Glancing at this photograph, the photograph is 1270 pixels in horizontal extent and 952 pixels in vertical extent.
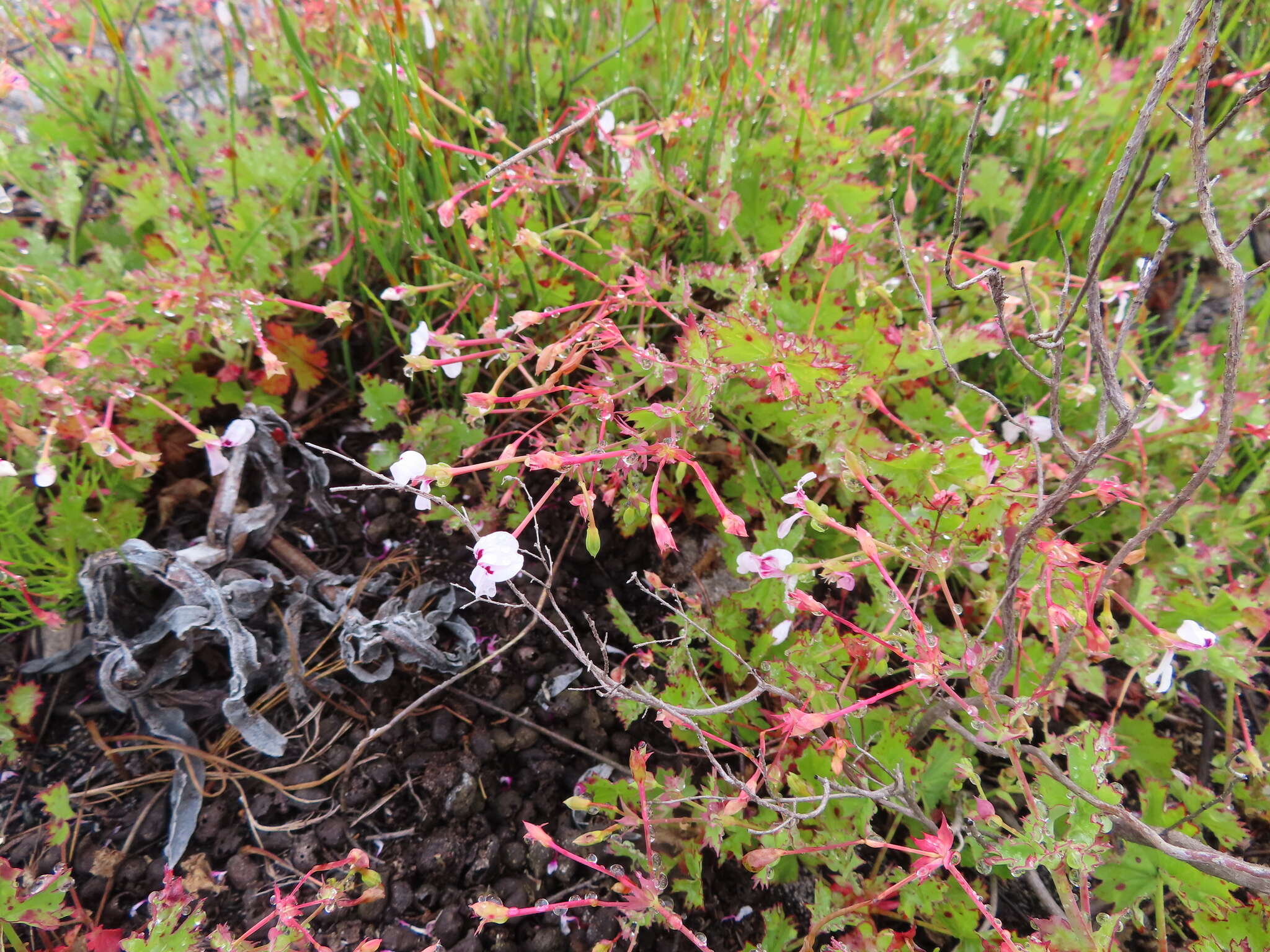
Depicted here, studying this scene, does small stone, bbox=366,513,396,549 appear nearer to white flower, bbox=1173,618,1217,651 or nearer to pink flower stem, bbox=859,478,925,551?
pink flower stem, bbox=859,478,925,551

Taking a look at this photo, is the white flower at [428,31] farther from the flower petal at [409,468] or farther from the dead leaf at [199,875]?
the dead leaf at [199,875]

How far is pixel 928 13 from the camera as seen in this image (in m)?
2.19

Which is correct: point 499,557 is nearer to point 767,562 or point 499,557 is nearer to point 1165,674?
point 767,562

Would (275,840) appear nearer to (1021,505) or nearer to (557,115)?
(1021,505)

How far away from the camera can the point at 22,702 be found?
1360 millimetres

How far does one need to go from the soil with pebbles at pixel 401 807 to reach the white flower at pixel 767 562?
1.26ft

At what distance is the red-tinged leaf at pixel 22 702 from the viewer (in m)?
1.35

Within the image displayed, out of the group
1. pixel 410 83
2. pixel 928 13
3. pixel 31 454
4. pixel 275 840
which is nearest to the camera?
pixel 275 840

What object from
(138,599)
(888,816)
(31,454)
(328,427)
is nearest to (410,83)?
(328,427)

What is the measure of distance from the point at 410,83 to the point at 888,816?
1.80 meters

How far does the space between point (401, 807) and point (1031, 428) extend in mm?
1373

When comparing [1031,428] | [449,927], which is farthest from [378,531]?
[1031,428]

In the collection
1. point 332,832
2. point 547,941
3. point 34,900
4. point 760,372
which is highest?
point 760,372

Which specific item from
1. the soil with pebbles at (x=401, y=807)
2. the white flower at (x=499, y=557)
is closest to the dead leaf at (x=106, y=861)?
the soil with pebbles at (x=401, y=807)
